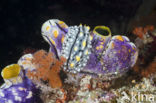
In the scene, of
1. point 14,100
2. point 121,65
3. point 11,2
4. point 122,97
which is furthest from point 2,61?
point 122,97

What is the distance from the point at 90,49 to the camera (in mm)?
2363

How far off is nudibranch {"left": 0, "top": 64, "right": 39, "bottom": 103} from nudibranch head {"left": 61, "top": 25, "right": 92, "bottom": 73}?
2.73 ft

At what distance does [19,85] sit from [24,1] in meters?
4.24

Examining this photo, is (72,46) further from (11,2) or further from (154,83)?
(11,2)

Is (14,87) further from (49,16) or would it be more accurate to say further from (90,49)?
(49,16)

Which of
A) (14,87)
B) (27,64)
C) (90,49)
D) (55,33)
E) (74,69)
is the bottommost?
(14,87)

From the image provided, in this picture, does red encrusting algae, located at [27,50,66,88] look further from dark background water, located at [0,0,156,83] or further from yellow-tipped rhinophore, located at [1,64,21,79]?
dark background water, located at [0,0,156,83]

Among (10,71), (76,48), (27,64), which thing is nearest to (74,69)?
(76,48)

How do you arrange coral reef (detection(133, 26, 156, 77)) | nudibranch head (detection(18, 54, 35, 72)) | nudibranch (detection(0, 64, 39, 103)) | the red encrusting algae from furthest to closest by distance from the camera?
1. coral reef (detection(133, 26, 156, 77))
2. nudibranch head (detection(18, 54, 35, 72))
3. nudibranch (detection(0, 64, 39, 103))
4. the red encrusting algae

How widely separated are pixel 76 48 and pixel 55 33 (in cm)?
49

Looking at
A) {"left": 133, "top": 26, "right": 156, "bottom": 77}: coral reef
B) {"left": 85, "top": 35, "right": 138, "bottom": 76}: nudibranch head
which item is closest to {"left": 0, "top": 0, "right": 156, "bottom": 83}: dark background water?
{"left": 133, "top": 26, "right": 156, "bottom": 77}: coral reef

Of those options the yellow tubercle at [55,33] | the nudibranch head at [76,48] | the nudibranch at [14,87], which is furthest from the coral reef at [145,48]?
the nudibranch at [14,87]

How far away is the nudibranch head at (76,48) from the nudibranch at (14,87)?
833 millimetres

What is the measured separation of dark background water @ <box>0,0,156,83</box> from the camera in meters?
4.08
